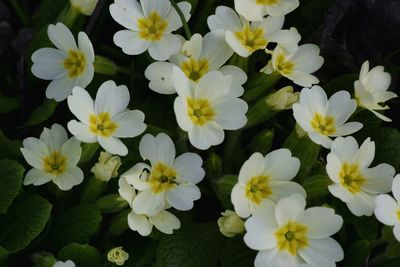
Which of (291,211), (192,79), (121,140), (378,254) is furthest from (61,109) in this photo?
(378,254)

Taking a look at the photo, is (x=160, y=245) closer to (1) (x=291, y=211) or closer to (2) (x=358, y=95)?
(1) (x=291, y=211)

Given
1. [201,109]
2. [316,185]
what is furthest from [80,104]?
[316,185]

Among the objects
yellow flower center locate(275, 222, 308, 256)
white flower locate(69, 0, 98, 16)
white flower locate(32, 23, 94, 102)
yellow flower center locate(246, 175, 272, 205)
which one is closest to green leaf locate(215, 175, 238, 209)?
yellow flower center locate(246, 175, 272, 205)

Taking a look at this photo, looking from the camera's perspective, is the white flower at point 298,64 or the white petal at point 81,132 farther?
the white flower at point 298,64

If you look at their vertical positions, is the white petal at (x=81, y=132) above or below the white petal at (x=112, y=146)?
above

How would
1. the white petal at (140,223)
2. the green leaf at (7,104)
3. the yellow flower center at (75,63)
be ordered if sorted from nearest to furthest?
the white petal at (140,223) → the yellow flower center at (75,63) → the green leaf at (7,104)

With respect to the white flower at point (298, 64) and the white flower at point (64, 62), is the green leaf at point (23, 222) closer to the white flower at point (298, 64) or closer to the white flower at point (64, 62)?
the white flower at point (64, 62)

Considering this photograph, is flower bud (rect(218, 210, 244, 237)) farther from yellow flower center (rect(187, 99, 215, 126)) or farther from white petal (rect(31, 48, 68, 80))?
white petal (rect(31, 48, 68, 80))

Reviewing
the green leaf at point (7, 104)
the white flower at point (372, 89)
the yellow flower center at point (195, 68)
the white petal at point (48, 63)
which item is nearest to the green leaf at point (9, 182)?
the white petal at point (48, 63)

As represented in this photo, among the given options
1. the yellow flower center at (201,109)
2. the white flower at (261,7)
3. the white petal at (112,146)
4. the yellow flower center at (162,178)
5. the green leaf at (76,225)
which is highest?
the white flower at (261,7)
